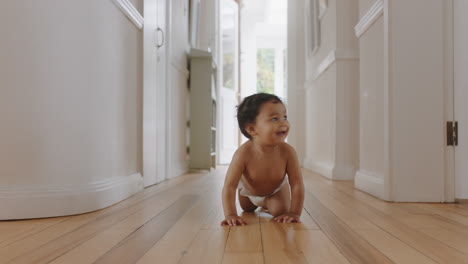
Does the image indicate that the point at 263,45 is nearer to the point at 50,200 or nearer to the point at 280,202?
the point at 280,202

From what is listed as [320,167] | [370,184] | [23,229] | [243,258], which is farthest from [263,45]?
[243,258]

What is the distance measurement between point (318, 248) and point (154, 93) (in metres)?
2.00

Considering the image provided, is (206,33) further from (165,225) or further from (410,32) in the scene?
(165,225)

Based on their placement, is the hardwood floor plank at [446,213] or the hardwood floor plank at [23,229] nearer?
the hardwood floor plank at [23,229]

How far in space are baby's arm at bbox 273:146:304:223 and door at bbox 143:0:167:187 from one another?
4.10 feet

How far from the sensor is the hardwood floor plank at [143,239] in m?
0.98

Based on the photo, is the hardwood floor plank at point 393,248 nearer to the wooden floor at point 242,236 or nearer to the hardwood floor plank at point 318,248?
the wooden floor at point 242,236

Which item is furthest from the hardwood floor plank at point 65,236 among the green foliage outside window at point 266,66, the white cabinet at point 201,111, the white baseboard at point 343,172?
the green foliage outside window at point 266,66

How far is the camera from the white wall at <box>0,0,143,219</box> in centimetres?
147

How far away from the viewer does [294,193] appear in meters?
1.47

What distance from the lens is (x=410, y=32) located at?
1949mm

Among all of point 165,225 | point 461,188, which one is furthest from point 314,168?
point 165,225

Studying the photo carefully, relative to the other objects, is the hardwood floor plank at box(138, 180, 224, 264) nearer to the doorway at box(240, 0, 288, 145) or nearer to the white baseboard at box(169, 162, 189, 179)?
the white baseboard at box(169, 162, 189, 179)

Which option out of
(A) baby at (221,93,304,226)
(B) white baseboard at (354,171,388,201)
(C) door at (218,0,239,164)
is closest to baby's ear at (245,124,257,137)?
(A) baby at (221,93,304,226)
